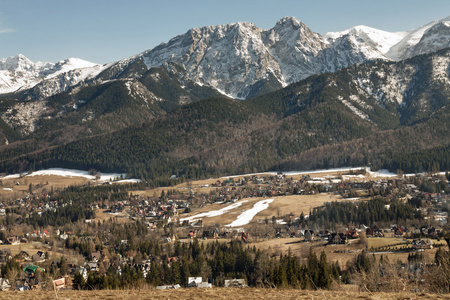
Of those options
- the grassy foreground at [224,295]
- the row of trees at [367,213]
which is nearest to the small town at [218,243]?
the row of trees at [367,213]

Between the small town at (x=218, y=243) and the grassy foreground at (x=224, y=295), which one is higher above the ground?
the grassy foreground at (x=224, y=295)

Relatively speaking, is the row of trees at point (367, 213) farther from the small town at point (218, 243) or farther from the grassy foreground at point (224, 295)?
the grassy foreground at point (224, 295)

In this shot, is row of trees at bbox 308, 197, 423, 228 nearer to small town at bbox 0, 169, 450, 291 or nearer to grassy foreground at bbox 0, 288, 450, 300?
small town at bbox 0, 169, 450, 291

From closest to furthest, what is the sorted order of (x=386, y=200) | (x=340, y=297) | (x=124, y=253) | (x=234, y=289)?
(x=340, y=297) → (x=234, y=289) → (x=124, y=253) → (x=386, y=200)

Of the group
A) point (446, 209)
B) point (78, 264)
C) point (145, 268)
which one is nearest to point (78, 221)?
point (78, 264)

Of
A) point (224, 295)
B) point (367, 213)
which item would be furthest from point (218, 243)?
point (224, 295)

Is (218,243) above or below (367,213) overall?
Answer: below

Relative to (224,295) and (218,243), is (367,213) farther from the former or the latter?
(224,295)

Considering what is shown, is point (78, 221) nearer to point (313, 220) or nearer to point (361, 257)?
point (313, 220)

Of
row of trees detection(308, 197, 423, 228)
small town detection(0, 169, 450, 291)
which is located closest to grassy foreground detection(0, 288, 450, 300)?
small town detection(0, 169, 450, 291)

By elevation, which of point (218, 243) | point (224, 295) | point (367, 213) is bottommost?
point (218, 243)

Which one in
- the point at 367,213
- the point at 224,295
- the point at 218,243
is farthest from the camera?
the point at 367,213
